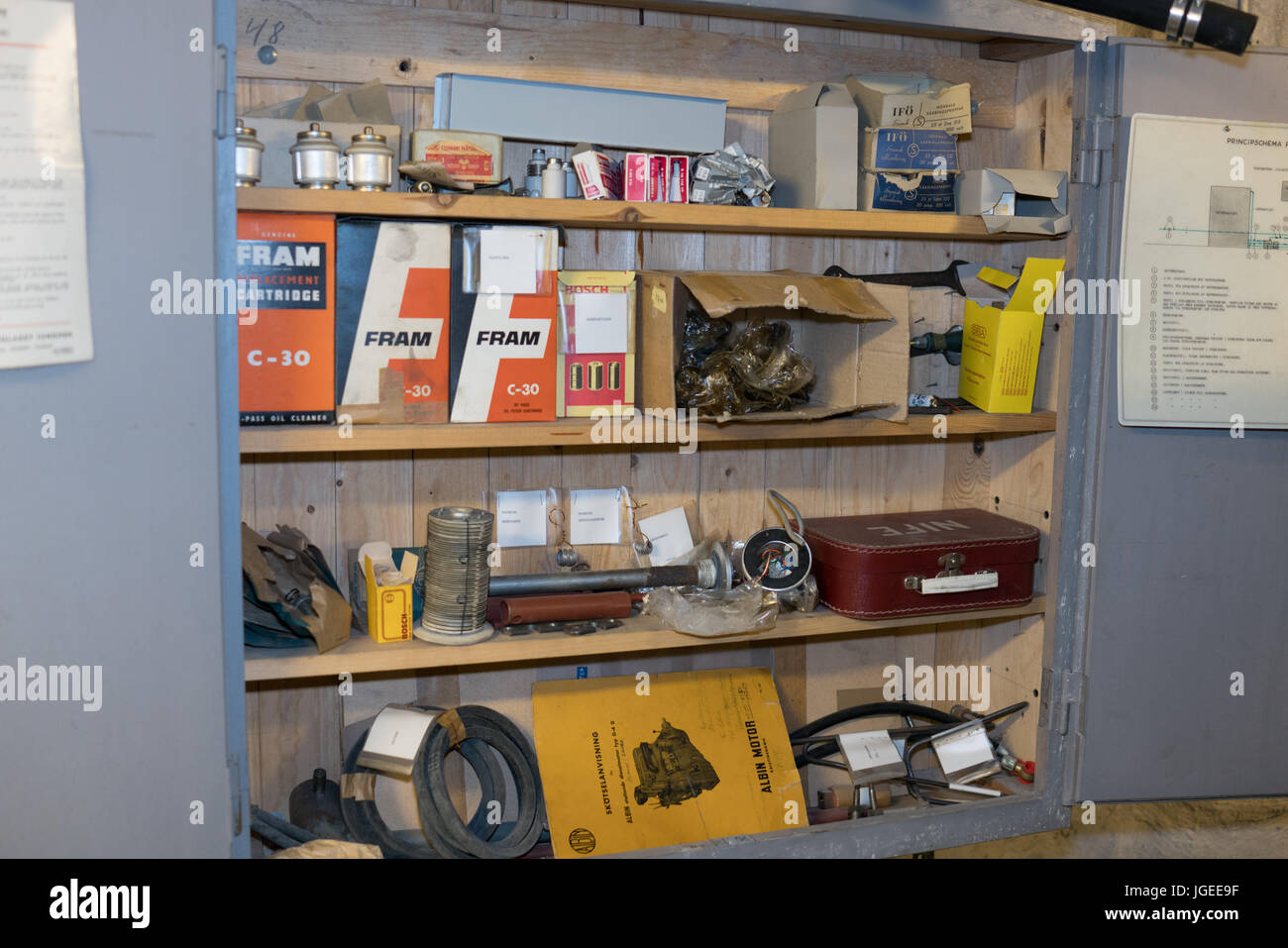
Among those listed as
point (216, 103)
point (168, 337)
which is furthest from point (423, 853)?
point (216, 103)

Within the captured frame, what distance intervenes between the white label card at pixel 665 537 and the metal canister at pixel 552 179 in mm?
670

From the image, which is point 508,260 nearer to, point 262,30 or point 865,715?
point 262,30

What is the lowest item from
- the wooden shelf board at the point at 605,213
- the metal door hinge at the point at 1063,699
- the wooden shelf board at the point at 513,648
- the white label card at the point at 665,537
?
the metal door hinge at the point at 1063,699

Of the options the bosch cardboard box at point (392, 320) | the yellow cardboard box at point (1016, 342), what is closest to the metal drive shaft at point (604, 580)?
the bosch cardboard box at point (392, 320)

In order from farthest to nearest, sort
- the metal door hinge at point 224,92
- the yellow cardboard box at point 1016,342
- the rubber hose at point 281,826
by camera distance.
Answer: the yellow cardboard box at point 1016,342 → the rubber hose at point 281,826 → the metal door hinge at point 224,92

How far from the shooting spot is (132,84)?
1.37 metres

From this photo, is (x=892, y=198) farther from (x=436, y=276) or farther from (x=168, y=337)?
(x=168, y=337)

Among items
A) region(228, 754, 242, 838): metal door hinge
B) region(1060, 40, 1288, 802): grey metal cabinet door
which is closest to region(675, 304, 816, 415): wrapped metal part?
region(1060, 40, 1288, 802): grey metal cabinet door

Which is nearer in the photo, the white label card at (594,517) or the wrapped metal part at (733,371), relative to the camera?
the wrapped metal part at (733,371)

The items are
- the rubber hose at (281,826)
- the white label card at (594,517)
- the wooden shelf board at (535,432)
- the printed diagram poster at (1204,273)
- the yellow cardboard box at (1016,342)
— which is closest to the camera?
the wooden shelf board at (535,432)

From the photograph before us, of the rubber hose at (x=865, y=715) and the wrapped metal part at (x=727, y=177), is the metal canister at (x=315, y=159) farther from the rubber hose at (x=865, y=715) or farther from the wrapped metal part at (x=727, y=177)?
the rubber hose at (x=865, y=715)

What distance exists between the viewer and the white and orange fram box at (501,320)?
1706mm

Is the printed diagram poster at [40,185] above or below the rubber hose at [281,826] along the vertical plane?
above
